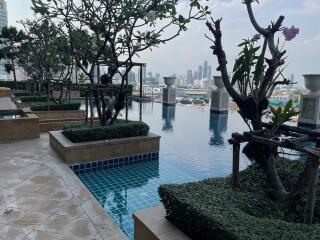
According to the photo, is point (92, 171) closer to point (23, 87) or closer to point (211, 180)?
point (211, 180)

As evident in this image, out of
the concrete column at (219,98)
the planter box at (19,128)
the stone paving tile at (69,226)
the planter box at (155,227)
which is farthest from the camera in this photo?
the concrete column at (219,98)

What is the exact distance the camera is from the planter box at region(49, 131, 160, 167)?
562cm

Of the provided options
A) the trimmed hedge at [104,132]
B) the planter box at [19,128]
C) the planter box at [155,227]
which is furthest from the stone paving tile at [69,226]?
the planter box at [19,128]

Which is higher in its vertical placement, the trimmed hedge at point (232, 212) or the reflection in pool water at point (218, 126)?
the trimmed hedge at point (232, 212)

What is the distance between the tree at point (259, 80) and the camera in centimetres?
262

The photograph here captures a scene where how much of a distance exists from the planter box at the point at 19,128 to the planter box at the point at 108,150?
4.20ft

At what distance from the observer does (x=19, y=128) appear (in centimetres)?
754

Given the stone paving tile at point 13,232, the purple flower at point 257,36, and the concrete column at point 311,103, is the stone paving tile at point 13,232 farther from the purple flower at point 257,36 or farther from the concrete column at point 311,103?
the concrete column at point 311,103

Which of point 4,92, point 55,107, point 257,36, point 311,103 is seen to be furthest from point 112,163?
point 4,92

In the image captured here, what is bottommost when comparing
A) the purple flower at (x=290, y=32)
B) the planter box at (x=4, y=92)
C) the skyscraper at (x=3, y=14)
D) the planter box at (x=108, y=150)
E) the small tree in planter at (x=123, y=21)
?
the planter box at (x=108, y=150)

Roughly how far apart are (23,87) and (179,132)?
757 inches

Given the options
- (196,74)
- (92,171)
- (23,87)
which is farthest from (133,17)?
(196,74)

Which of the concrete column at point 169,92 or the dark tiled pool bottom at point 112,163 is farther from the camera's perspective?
the concrete column at point 169,92

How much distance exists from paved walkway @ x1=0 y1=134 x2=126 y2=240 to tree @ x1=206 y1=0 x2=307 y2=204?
5.81ft
